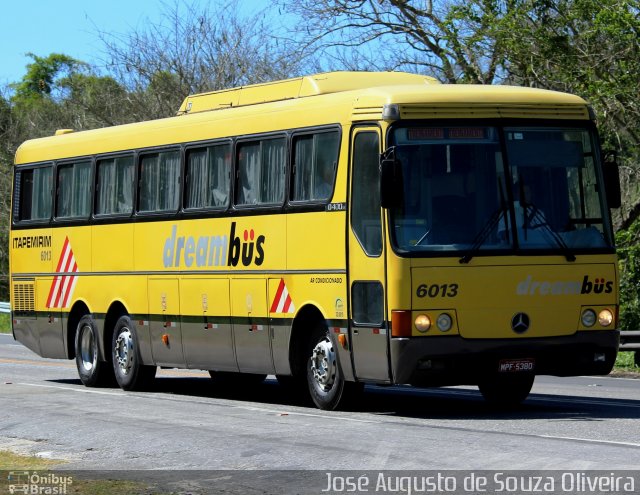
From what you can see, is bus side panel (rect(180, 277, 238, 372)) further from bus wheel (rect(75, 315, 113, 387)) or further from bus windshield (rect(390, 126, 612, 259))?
bus windshield (rect(390, 126, 612, 259))

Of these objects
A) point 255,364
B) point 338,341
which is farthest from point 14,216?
point 338,341

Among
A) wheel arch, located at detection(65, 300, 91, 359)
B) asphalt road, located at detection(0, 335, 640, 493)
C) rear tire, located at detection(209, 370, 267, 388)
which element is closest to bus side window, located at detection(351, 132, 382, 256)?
asphalt road, located at detection(0, 335, 640, 493)

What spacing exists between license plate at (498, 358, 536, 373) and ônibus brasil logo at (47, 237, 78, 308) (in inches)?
340

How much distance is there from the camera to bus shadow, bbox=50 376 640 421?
15.7 meters

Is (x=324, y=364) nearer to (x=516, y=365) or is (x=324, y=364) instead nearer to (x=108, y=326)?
(x=516, y=365)

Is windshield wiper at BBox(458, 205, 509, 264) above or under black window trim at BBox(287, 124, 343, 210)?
under

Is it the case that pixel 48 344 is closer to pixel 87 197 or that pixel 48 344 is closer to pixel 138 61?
pixel 87 197

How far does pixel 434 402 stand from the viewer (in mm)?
17734

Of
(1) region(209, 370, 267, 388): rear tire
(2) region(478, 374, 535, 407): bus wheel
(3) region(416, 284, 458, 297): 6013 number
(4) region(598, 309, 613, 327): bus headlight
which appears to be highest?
(3) region(416, 284, 458, 297): 6013 number

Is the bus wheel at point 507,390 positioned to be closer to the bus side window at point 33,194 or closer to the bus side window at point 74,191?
the bus side window at point 74,191

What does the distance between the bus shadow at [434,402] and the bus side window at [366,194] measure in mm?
1860

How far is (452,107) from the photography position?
50.9 feet

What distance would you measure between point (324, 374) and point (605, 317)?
9.91 feet

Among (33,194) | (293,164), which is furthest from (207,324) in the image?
(33,194)
